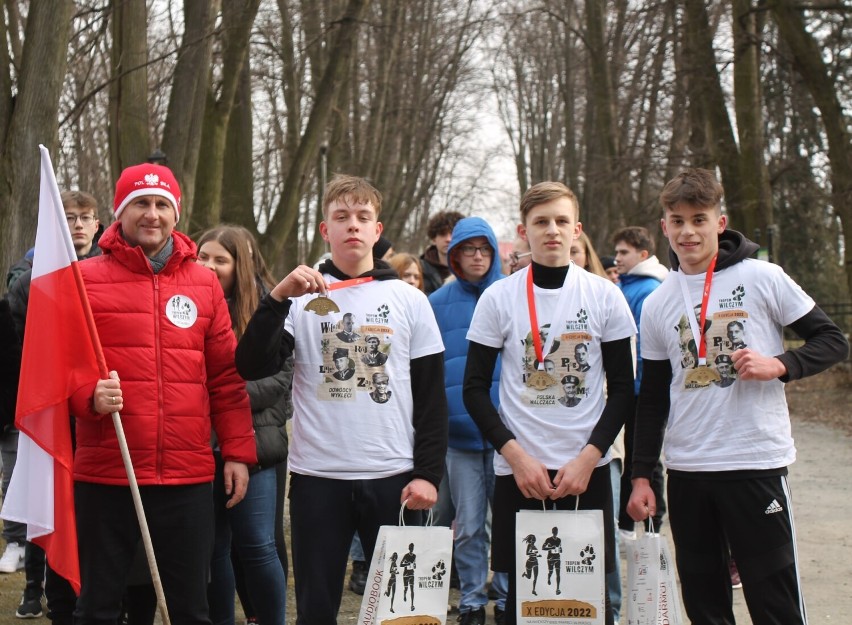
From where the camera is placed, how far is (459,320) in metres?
5.99

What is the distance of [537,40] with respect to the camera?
31406 mm

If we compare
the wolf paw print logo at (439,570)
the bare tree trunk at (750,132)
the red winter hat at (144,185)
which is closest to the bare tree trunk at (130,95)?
the red winter hat at (144,185)

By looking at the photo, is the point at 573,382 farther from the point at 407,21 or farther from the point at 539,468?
the point at 407,21

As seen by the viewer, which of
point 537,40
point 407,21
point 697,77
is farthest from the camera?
point 537,40

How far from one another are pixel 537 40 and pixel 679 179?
2825cm

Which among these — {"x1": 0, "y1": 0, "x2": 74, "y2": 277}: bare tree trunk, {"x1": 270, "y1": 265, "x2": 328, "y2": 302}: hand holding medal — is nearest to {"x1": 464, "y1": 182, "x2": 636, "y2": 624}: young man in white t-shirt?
{"x1": 270, "y1": 265, "x2": 328, "y2": 302}: hand holding medal

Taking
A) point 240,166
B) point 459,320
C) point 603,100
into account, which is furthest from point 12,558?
point 603,100

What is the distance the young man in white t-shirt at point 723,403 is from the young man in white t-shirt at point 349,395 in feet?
2.84

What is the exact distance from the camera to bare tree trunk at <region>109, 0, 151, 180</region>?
9281mm

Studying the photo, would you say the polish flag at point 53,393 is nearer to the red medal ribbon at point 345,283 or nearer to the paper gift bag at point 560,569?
the red medal ribbon at point 345,283

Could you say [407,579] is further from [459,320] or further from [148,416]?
[459,320]

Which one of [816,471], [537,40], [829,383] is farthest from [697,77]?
[537,40]

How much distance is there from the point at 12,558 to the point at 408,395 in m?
3.76

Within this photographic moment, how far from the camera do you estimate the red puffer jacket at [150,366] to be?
394 cm
